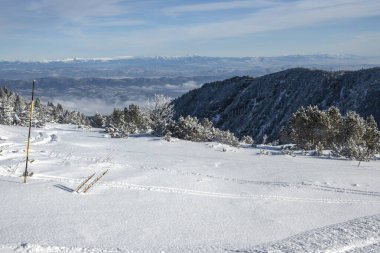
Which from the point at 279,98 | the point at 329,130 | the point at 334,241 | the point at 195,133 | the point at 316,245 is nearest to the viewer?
the point at 316,245

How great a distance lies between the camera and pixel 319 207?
11.1 m

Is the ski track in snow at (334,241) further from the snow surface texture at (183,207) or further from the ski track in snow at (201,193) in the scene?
the ski track in snow at (201,193)

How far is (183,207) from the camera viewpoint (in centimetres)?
1038

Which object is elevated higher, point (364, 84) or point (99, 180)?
point (364, 84)

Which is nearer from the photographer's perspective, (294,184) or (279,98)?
(294,184)

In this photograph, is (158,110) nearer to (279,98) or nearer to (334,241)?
(334,241)

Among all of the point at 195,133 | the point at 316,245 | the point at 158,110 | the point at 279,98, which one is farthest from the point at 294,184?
the point at 279,98

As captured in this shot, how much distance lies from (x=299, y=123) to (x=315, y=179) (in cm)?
1819

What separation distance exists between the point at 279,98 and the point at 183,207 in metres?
115

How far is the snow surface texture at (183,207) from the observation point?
26.0ft

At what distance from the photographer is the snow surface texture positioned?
7.94 m

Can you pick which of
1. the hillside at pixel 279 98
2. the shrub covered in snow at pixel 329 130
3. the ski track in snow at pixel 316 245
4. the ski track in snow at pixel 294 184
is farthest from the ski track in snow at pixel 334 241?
the hillside at pixel 279 98

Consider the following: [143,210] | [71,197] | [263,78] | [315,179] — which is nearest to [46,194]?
[71,197]

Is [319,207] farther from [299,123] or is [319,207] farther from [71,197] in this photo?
[299,123]
